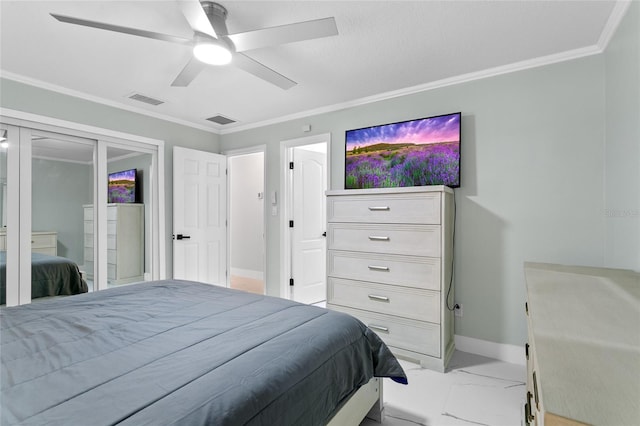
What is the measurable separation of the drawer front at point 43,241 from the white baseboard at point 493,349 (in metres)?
3.91

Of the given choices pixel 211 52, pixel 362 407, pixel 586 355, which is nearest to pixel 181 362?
pixel 362 407

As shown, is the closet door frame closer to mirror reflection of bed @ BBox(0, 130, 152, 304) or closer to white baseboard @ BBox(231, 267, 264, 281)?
mirror reflection of bed @ BBox(0, 130, 152, 304)

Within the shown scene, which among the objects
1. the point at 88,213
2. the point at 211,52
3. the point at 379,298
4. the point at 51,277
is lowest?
the point at 379,298

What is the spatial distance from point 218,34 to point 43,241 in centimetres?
268

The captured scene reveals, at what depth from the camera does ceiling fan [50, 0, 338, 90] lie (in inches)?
61.9

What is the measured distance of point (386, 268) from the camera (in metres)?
2.62

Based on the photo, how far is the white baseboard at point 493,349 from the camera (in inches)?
100

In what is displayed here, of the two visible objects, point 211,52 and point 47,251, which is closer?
point 211,52

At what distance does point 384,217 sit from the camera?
8.68ft

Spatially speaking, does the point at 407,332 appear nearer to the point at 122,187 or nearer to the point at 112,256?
the point at 112,256

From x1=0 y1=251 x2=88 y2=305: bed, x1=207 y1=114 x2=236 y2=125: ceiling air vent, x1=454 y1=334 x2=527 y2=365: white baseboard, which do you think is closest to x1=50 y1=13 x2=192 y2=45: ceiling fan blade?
x1=207 y1=114 x2=236 y2=125: ceiling air vent

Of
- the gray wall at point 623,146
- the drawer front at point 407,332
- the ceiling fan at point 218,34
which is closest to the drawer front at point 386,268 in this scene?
the drawer front at point 407,332

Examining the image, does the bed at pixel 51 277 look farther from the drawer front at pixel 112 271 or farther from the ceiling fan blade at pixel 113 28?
the ceiling fan blade at pixel 113 28

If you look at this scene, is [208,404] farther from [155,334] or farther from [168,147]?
[168,147]
